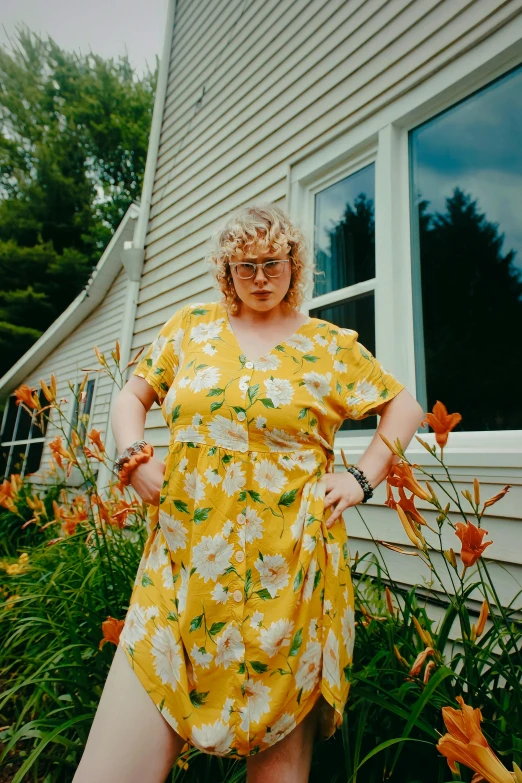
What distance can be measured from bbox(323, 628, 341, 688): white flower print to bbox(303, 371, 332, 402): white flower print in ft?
1.66

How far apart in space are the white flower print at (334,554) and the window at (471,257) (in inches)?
47.4

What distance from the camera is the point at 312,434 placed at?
3.55ft

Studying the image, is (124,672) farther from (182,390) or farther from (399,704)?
(399,704)

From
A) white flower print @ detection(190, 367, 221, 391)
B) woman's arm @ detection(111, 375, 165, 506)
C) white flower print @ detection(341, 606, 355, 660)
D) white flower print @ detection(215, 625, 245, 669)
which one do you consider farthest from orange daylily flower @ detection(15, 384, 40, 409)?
white flower print @ detection(341, 606, 355, 660)

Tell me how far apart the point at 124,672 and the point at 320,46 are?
3.52m

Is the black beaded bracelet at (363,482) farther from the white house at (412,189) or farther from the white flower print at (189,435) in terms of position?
the white house at (412,189)

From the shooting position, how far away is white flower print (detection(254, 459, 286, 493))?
1027 mm

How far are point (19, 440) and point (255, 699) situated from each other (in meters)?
11.5

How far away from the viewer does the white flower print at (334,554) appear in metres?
1.06

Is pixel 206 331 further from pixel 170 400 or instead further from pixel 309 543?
pixel 309 543

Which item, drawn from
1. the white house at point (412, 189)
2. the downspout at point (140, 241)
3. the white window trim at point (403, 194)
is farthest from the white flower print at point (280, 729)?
the downspout at point (140, 241)

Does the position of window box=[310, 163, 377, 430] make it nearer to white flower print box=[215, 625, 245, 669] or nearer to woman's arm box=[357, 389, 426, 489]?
woman's arm box=[357, 389, 426, 489]

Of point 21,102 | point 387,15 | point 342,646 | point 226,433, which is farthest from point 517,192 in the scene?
point 21,102

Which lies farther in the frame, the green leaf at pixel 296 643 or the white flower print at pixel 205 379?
the white flower print at pixel 205 379
